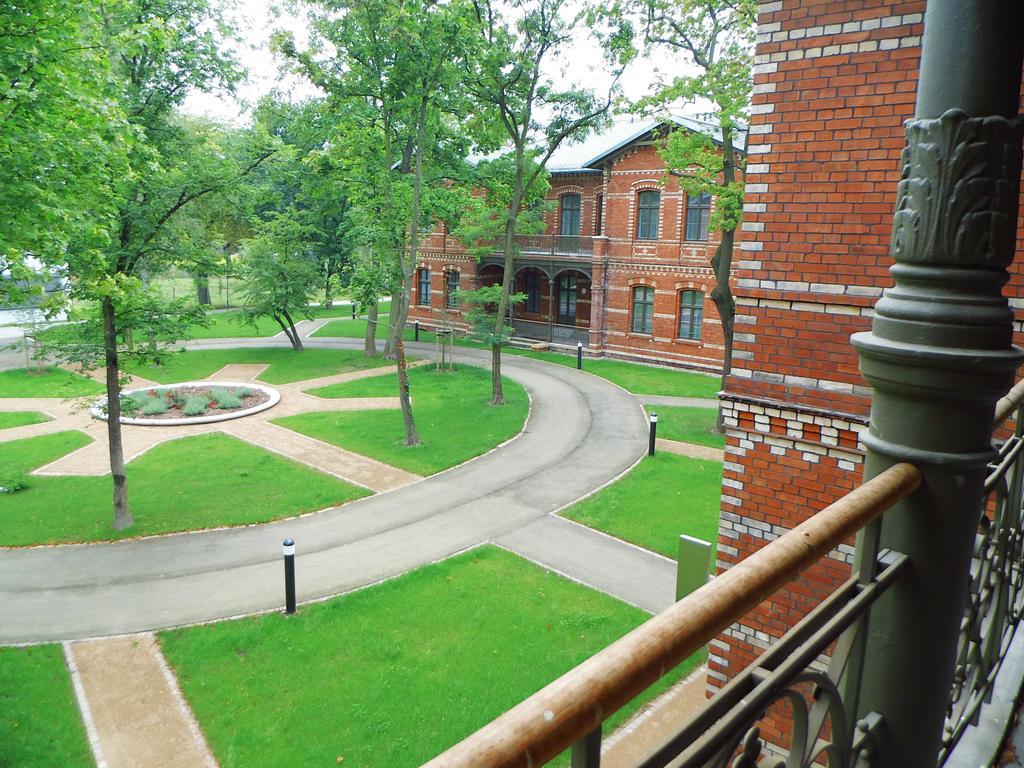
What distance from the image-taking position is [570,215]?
32438 mm

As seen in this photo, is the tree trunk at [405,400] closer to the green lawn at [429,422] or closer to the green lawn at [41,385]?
the green lawn at [429,422]

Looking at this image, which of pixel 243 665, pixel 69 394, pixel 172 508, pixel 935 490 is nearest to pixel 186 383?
pixel 69 394

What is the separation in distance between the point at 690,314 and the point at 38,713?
24.0 meters

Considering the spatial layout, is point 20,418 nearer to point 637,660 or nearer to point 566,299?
point 566,299

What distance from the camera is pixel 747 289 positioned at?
6590mm

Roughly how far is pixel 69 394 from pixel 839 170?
23.8m

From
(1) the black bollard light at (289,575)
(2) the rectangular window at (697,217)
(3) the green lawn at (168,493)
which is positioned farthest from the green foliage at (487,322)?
(1) the black bollard light at (289,575)

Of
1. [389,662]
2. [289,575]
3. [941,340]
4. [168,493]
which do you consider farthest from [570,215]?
[941,340]

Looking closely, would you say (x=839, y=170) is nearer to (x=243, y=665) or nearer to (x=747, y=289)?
(x=747, y=289)

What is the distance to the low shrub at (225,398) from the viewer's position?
22.1m

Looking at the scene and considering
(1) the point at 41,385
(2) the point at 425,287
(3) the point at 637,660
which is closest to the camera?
(3) the point at 637,660

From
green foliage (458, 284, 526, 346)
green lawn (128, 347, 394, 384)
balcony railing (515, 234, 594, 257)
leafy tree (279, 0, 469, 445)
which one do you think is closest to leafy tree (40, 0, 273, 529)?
leafy tree (279, 0, 469, 445)

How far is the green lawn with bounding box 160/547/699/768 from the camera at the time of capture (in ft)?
25.1

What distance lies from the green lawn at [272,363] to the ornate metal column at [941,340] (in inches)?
1014
